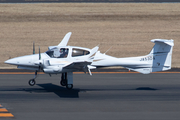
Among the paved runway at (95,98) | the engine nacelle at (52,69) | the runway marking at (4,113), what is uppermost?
the engine nacelle at (52,69)

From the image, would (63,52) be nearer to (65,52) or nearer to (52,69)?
(65,52)

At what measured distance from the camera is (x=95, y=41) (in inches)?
1211

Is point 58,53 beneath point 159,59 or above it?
above

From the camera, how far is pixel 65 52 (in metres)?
14.6

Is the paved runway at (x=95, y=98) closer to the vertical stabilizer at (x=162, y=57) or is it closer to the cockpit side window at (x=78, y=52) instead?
the vertical stabilizer at (x=162, y=57)

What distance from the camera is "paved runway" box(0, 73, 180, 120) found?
1045 cm

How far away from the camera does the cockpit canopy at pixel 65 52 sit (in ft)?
47.6

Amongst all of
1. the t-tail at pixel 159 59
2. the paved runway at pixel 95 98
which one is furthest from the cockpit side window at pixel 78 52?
the t-tail at pixel 159 59

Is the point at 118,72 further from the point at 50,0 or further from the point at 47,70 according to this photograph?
the point at 50,0

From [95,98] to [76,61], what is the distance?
2.05 meters

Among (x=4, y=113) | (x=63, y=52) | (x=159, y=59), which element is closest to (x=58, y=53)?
(x=63, y=52)

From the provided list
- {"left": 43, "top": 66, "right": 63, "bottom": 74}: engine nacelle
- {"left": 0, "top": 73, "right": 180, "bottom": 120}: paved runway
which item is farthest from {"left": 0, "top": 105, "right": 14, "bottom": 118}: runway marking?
{"left": 43, "top": 66, "right": 63, "bottom": 74}: engine nacelle

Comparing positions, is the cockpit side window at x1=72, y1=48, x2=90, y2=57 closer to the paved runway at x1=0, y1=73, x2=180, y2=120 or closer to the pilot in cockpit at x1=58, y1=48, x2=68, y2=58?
the pilot in cockpit at x1=58, y1=48, x2=68, y2=58

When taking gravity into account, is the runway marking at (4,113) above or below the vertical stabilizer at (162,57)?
below
